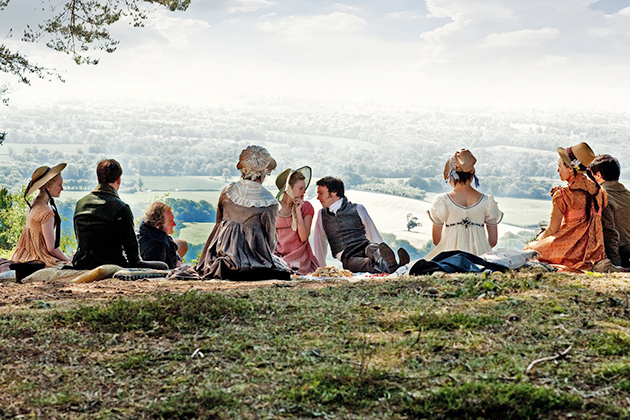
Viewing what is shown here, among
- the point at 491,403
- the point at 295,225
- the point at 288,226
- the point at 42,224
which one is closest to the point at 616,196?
the point at 295,225

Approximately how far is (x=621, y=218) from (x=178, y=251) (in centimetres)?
487

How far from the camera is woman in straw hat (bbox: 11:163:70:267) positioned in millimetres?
8359

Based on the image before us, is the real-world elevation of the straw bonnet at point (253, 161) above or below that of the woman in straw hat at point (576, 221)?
above

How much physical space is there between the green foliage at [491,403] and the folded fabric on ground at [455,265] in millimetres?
3479

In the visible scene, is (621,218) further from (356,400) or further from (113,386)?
(113,386)

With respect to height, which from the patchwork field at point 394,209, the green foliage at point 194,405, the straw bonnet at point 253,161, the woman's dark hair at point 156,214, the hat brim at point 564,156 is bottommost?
the patchwork field at point 394,209

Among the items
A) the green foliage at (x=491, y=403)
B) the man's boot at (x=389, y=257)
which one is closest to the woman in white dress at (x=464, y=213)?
the man's boot at (x=389, y=257)

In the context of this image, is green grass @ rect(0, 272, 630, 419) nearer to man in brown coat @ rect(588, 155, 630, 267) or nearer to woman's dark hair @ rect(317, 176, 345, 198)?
man in brown coat @ rect(588, 155, 630, 267)

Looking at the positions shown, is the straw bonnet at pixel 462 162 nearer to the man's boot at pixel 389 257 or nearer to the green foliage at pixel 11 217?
the man's boot at pixel 389 257

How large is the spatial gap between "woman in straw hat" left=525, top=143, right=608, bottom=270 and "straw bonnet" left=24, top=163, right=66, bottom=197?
5.06m

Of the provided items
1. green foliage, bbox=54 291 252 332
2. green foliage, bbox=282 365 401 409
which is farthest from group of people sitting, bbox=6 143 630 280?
green foliage, bbox=282 365 401 409

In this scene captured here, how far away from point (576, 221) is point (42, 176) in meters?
5.49

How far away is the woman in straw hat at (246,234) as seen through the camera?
7664 millimetres

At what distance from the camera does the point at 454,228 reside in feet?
27.1
